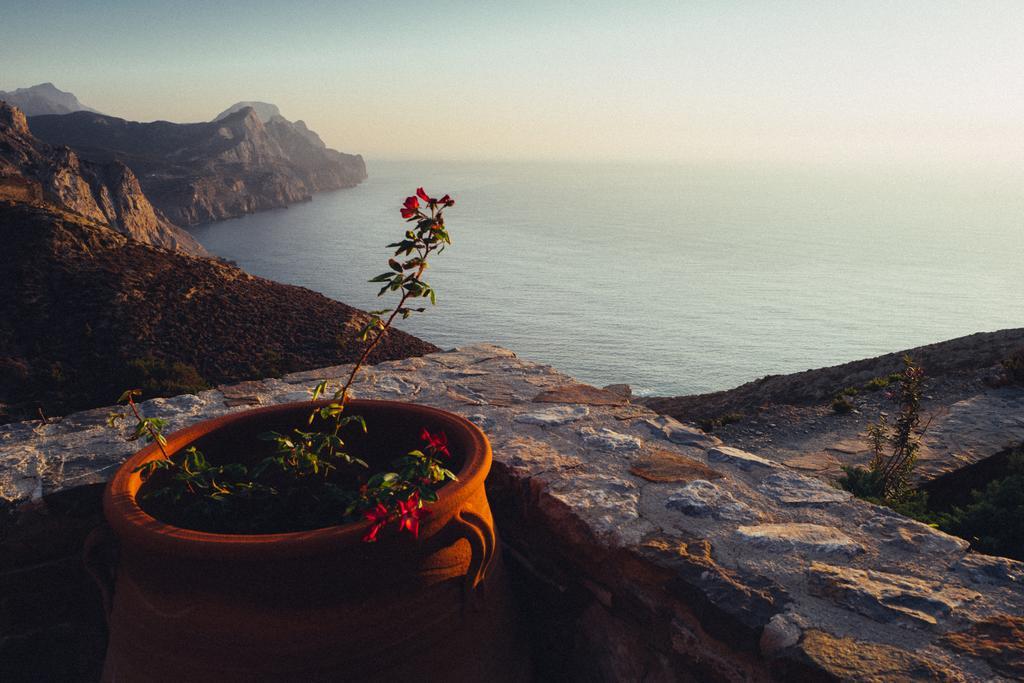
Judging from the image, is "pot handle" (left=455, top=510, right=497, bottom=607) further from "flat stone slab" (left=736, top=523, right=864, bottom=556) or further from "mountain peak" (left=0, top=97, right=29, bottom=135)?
"mountain peak" (left=0, top=97, right=29, bottom=135)

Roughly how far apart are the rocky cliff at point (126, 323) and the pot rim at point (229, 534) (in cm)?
238

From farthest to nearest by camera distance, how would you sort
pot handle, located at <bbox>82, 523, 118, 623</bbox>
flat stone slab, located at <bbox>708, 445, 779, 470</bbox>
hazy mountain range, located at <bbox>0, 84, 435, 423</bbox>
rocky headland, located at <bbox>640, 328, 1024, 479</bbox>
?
rocky headland, located at <bbox>640, 328, 1024, 479</bbox> < hazy mountain range, located at <bbox>0, 84, 435, 423</bbox> < flat stone slab, located at <bbox>708, 445, 779, 470</bbox> < pot handle, located at <bbox>82, 523, 118, 623</bbox>

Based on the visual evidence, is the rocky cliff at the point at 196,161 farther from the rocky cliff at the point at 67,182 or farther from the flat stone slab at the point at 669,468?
the flat stone slab at the point at 669,468

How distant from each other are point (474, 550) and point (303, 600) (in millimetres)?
464

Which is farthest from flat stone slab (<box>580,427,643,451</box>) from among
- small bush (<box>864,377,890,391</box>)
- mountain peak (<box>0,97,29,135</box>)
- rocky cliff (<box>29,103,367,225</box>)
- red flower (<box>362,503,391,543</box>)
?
rocky cliff (<box>29,103,367,225</box>)

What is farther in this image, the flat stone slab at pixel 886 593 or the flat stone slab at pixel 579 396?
the flat stone slab at pixel 579 396

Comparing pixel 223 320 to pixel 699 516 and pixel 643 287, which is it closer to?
pixel 699 516

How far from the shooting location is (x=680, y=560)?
5.71 feet

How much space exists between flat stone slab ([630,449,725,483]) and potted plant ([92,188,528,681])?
76cm

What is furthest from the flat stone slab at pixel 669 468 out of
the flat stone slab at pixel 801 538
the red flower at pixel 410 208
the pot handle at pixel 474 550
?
the red flower at pixel 410 208

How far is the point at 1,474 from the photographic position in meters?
2.29

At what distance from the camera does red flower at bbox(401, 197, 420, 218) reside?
5.32 feet

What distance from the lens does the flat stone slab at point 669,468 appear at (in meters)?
2.31

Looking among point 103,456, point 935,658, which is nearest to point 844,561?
point 935,658
